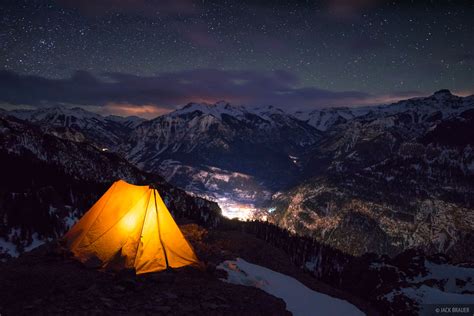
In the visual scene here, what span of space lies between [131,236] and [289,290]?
12.6 metres

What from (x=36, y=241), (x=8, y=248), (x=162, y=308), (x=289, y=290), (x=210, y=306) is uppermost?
(x=162, y=308)

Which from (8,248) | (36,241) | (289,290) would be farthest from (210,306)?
(36,241)

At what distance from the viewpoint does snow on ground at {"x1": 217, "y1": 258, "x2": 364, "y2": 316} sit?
74.1 ft

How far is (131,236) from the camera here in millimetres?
22297

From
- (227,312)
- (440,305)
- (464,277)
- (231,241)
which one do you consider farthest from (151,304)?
(464,277)

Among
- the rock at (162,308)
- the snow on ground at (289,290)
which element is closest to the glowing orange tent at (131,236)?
the snow on ground at (289,290)

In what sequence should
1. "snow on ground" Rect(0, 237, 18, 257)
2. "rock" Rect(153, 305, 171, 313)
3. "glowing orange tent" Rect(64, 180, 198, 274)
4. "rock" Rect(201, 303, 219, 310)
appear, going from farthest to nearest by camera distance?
"snow on ground" Rect(0, 237, 18, 257), "glowing orange tent" Rect(64, 180, 198, 274), "rock" Rect(201, 303, 219, 310), "rock" Rect(153, 305, 171, 313)

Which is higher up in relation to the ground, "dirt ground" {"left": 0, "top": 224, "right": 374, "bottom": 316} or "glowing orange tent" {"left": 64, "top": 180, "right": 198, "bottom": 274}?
"glowing orange tent" {"left": 64, "top": 180, "right": 198, "bottom": 274}

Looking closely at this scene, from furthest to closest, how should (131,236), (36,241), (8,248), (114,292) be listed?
(36,241)
(8,248)
(131,236)
(114,292)

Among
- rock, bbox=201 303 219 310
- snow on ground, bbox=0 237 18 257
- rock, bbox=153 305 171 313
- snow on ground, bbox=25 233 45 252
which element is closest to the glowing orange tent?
rock, bbox=153 305 171 313

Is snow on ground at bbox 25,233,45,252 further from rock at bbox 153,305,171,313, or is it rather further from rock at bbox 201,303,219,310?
rock at bbox 201,303,219,310

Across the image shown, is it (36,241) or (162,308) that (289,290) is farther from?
(36,241)

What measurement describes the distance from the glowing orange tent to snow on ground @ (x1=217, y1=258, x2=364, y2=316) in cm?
369

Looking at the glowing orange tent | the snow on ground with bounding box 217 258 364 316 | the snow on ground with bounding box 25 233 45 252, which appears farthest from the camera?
the snow on ground with bounding box 25 233 45 252
